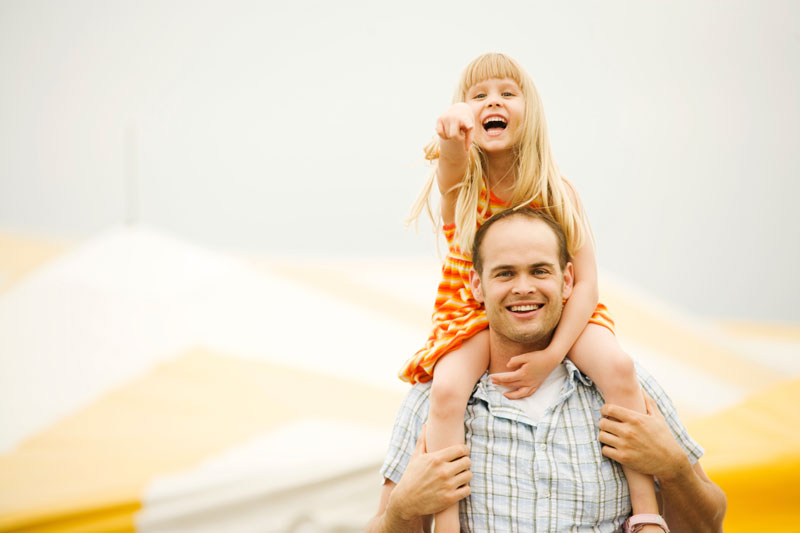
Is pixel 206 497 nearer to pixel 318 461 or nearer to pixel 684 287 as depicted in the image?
pixel 318 461

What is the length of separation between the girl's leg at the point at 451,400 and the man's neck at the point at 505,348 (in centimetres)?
3

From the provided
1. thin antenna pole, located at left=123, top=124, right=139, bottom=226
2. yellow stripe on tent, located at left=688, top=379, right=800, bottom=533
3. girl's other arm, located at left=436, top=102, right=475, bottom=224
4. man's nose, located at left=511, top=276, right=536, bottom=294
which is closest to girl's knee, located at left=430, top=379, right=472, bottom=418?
man's nose, located at left=511, top=276, right=536, bottom=294

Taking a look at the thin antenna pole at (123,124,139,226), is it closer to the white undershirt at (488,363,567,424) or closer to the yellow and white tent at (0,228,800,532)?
the yellow and white tent at (0,228,800,532)

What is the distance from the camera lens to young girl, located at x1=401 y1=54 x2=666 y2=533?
4.84 feet

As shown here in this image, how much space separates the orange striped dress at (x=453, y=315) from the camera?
1539mm

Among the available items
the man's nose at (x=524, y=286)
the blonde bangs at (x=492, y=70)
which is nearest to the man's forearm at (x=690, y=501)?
the man's nose at (x=524, y=286)

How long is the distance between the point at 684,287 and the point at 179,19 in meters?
3.33

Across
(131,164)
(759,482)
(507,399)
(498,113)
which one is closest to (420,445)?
(507,399)

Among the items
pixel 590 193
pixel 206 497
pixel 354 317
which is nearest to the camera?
pixel 206 497

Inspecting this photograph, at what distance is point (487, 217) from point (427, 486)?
1.73 feet

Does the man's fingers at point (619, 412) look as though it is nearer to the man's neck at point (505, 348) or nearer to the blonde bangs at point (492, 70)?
the man's neck at point (505, 348)

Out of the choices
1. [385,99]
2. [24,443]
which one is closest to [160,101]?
[385,99]

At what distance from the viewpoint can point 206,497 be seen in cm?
219

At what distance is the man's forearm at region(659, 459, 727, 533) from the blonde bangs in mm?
799
